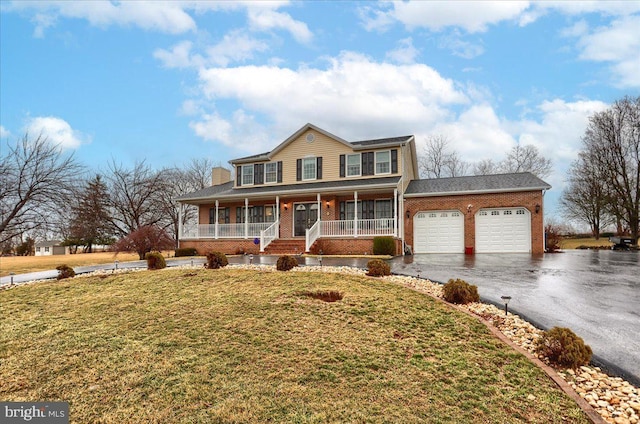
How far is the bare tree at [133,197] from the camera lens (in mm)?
30297

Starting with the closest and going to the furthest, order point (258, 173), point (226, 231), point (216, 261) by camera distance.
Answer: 1. point (216, 261)
2. point (226, 231)
3. point (258, 173)

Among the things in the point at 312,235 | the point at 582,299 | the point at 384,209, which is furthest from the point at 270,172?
the point at 582,299

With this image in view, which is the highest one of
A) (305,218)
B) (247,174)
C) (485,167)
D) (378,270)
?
(485,167)

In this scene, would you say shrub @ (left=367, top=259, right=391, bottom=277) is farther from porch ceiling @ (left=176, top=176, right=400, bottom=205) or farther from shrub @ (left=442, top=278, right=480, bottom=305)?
porch ceiling @ (left=176, top=176, right=400, bottom=205)

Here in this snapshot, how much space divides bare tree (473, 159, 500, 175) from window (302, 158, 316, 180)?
24.1m

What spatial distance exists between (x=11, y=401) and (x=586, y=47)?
20.2 meters

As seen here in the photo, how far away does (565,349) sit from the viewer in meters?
4.01

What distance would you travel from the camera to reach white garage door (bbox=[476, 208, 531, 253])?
58.2 feet

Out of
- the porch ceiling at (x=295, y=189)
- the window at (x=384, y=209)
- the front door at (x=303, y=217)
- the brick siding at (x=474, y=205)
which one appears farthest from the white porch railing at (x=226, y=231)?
the brick siding at (x=474, y=205)

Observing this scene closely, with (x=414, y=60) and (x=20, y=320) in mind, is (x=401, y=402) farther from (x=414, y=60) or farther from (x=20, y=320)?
(x=414, y=60)

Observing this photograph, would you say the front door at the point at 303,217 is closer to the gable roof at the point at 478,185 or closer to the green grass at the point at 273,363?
the gable roof at the point at 478,185

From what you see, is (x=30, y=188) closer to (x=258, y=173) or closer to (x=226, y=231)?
(x=226, y=231)

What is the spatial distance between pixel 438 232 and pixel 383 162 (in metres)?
4.88

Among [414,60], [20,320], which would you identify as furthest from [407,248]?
[20,320]
